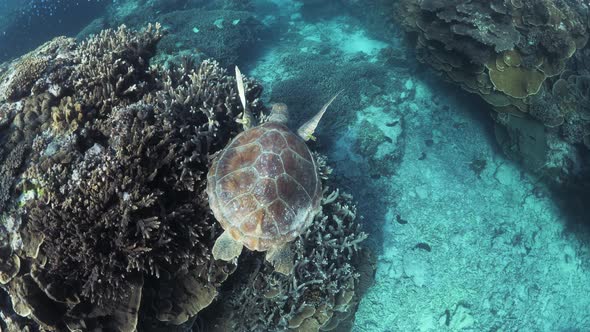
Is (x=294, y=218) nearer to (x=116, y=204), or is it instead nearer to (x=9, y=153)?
(x=116, y=204)

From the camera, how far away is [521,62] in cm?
779

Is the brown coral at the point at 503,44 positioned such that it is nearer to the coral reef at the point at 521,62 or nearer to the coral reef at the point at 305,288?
the coral reef at the point at 521,62

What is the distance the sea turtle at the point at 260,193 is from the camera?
12.3 ft

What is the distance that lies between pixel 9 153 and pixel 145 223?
1982mm

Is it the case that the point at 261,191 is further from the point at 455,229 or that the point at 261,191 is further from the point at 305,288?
the point at 455,229

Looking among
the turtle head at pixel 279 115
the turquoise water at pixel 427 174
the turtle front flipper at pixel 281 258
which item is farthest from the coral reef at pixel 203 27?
the turtle front flipper at pixel 281 258

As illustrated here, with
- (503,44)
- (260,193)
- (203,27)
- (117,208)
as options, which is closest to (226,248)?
(260,193)

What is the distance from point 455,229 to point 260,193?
16.7 feet

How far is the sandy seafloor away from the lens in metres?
6.41

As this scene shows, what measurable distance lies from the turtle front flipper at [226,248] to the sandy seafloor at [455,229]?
3.32 metres

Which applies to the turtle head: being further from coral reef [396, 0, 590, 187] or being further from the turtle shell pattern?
coral reef [396, 0, 590, 187]

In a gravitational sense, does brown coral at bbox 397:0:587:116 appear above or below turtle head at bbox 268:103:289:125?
below

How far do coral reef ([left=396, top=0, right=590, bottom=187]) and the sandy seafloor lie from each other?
26.6 inches

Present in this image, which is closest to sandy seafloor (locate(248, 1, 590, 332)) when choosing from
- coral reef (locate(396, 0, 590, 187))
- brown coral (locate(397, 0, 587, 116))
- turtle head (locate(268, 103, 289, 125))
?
coral reef (locate(396, 0, 590, 187))
